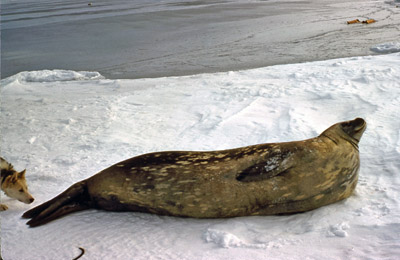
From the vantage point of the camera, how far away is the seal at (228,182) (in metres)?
2.96

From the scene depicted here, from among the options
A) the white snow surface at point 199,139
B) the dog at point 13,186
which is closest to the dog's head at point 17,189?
the dog at point 13,186

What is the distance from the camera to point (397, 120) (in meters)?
4.42

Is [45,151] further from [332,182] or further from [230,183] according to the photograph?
[332,182]

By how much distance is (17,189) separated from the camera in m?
3.42

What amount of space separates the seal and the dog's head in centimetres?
21

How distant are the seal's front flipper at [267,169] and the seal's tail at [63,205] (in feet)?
3.69

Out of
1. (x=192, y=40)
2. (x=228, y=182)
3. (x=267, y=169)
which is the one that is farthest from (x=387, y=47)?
(x=228, y=182)

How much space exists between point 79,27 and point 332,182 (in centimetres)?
1237

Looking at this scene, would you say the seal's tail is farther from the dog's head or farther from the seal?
the dog's head

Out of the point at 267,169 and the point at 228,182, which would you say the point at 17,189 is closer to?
the point at 228,182

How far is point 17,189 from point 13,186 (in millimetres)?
36

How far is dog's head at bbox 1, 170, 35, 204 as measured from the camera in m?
3.42

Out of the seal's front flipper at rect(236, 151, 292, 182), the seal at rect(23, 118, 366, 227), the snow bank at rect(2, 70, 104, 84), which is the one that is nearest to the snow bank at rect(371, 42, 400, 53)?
the snow bank at rect(2, 70, 104, 84)

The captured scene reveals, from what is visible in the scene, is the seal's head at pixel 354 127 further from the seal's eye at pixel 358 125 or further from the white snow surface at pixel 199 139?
the white snow surface at pixel 199 139
